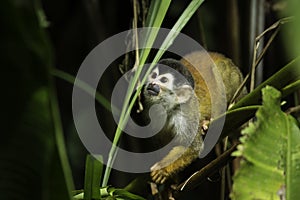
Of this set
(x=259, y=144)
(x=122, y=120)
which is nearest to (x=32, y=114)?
(x=259, y=144)

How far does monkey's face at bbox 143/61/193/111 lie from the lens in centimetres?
182

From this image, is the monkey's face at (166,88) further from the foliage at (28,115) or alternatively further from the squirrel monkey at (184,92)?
the foliage at (28,115)

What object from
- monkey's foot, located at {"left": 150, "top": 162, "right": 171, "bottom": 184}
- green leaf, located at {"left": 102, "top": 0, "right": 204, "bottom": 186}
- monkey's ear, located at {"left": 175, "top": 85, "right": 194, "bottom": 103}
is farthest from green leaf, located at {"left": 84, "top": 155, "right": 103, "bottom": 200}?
monkey's ear, located at {"left": 175, "top": 85, "right": 194, "bottom": 103}

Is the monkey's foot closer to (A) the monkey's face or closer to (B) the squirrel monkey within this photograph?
(B) the squirrel monkey

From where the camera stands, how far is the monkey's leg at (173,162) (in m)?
1.50

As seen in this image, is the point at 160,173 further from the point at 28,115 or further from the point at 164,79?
the point at 28,115

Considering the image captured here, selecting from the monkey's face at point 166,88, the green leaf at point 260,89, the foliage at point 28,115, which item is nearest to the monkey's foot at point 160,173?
the monkey's face at point 166,88

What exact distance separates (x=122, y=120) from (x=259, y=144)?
439mm

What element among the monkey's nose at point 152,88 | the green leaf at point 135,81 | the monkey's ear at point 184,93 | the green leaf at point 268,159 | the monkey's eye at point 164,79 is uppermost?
the monkey's eye at point 164,79

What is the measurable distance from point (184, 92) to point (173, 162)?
0.32 metres

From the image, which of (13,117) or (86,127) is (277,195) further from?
(86,127)

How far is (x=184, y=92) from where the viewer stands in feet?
6.10

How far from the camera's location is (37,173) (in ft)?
1.87

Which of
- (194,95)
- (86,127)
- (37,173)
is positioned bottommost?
(37,173)
